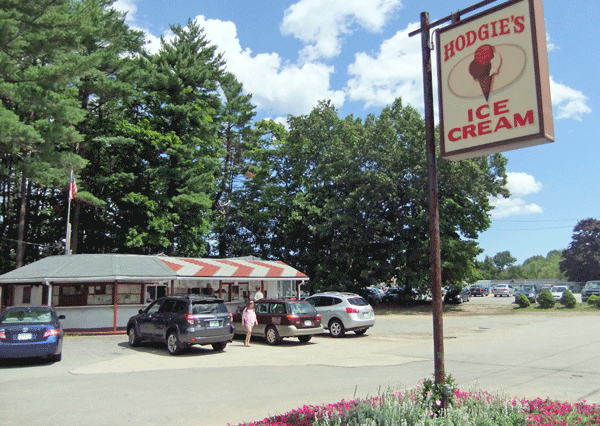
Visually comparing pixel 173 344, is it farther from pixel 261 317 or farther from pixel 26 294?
pixel 26 294

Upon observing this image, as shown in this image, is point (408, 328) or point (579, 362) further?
point (408, 328)

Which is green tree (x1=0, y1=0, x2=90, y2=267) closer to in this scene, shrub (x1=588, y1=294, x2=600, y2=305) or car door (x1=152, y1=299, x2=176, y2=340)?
car door (x1=152, y1=299, x2=176, y2=340)

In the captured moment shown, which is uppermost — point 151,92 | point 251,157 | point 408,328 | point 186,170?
point 151,92

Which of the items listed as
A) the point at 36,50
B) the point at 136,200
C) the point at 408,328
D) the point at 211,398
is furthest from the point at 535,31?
the point at 136,200

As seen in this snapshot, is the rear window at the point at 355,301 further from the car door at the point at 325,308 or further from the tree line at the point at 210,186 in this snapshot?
the tree line at the point at 210,186

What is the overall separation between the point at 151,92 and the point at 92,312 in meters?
23.6

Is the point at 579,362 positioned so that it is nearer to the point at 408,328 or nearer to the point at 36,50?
the point at 408,328

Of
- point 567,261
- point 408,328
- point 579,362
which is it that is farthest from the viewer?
point 567,261

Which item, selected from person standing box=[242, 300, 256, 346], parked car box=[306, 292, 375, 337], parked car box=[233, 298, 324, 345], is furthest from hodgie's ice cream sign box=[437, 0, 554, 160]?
parked car box=[306, 292, 375, 337]

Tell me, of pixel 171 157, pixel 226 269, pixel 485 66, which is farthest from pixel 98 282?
pixel 485 66

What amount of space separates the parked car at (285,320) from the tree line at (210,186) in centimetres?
2084

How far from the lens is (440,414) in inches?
235

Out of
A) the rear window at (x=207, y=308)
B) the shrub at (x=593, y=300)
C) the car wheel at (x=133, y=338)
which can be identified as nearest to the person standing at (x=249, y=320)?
the rear window at (x=207, y=308)

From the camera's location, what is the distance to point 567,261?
87875 millimetres
